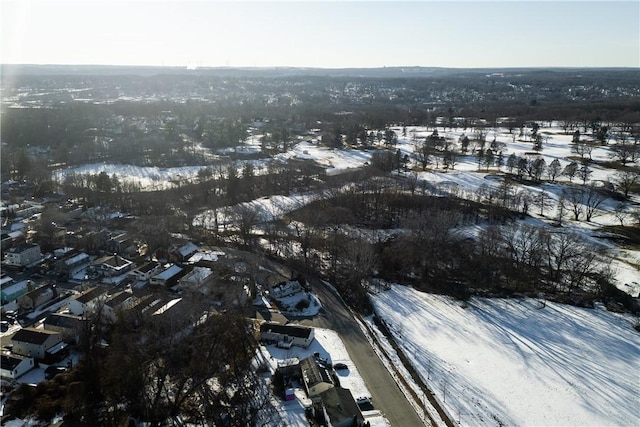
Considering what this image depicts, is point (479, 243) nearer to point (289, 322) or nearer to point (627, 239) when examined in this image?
point (627, 239)

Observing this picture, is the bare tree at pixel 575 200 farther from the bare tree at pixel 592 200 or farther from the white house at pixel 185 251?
the white house at pixel 185 251

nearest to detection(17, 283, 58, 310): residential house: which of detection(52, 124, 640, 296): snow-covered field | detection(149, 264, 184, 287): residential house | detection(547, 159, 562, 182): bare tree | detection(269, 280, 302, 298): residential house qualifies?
detection(149, 264, 184, 287): residential house

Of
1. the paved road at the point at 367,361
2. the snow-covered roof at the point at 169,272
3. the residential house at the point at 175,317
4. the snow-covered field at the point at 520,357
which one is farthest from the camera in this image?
the snow-covered roof at the point at 169,272

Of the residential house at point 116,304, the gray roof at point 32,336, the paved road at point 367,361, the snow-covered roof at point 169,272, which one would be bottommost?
the paved road at point 367,361

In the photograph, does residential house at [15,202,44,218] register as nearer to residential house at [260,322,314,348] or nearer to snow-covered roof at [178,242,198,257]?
snow-covered roof at [178,242,198,257]

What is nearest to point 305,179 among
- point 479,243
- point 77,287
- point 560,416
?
point 479,243

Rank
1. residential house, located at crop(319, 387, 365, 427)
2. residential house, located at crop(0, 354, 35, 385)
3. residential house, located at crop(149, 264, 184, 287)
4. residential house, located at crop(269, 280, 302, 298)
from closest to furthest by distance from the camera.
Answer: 1. residential house, located at crop(319, 387, 365, 427)
2. residential house, located at crop(0, 354, 35, 385)
3. residential house, located at crop(269, 280, 302, 298)
4. residential house, located at crop(149, 264, 184, 287)

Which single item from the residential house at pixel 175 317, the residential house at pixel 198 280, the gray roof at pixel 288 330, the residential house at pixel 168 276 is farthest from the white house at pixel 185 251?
the gray roof at pixel 288 330
